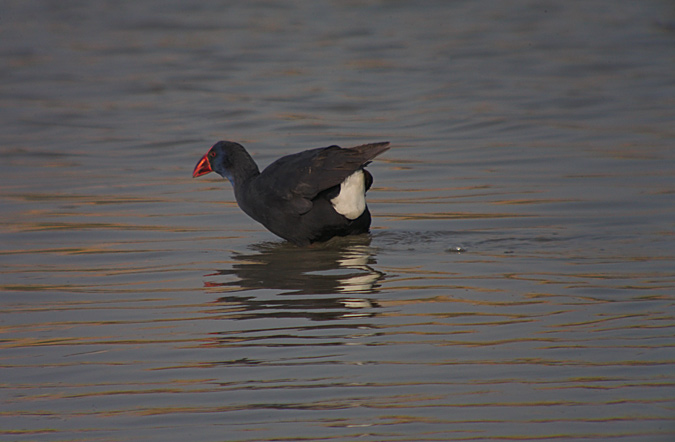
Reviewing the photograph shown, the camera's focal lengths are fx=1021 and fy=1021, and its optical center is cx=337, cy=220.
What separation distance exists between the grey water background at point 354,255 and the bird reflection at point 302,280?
3 centimetres

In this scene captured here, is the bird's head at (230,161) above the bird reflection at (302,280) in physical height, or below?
above

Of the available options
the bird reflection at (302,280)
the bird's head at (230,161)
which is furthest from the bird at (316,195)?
the bird's head at (230,161)

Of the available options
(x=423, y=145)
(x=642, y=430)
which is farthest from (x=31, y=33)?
(x=642, y=430)

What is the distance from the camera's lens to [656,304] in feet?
17.9

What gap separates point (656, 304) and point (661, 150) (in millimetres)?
5260

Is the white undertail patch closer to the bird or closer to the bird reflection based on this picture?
the bird

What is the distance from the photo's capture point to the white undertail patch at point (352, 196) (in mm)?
7434

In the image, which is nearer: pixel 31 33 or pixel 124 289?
pixel 124 289

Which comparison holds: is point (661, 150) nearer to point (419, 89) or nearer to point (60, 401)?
point (419, 89)

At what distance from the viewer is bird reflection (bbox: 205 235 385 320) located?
5.79 m

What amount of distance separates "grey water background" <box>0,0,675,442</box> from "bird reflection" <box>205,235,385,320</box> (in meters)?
0.03

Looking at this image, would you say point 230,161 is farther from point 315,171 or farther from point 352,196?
point 352,196

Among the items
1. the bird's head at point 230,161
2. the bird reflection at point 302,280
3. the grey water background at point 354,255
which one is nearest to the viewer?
the grey water background at point 354,255

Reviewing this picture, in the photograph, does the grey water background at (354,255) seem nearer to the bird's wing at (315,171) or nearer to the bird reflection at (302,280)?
the bird reflection at (302,280)
